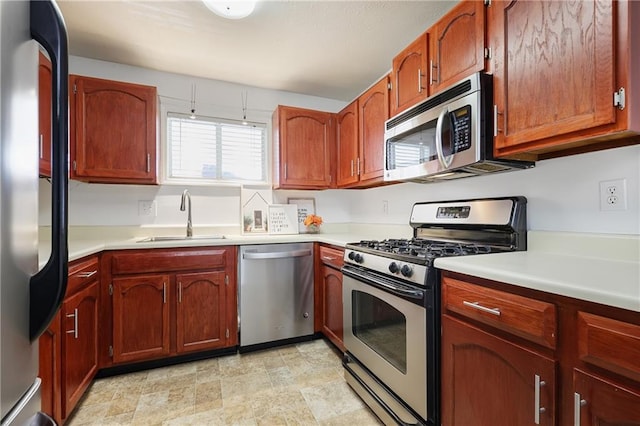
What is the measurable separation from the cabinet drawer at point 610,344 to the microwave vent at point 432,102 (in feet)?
3.54

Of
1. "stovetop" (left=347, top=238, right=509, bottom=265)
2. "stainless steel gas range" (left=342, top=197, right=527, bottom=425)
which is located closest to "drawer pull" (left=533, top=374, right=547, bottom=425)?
"stainless steel gas range" (left=342, top=197, right=527, bottom=425)

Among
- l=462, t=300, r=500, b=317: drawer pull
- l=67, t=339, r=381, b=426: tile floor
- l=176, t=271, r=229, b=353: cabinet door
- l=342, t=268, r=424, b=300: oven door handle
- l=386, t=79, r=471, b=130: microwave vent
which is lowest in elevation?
l=67, t=339, r=381, b=426: tile floor

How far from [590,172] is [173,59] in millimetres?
2796

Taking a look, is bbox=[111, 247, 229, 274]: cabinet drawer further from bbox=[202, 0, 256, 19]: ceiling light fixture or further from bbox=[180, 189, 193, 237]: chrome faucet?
bbox=[202, 0, 256, 19]: ceiling light fixture

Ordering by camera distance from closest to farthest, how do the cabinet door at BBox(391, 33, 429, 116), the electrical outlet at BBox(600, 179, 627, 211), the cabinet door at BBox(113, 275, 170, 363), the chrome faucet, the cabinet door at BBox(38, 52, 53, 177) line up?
the electrical outlet at BBox(600, 179, 627, 211) < the cabinet door at BBox(38, 52, 53, 177) < the cabinet door at BBox(391, 33, 429, 116) < the cabinet door at BBox(113, 275, 170, 363) < the chrome faucet

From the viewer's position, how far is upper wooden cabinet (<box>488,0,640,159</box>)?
0.96m

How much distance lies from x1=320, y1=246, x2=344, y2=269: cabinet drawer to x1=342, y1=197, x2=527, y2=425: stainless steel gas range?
0.74 feet

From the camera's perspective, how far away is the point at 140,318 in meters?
2.08

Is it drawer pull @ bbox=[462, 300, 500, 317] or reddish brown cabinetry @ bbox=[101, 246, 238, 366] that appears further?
reddish brown cabinetry @ bbox=[101, 246, 238, 366]

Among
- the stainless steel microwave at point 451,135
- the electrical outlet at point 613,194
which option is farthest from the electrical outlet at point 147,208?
the electrical outlet at point 613,194

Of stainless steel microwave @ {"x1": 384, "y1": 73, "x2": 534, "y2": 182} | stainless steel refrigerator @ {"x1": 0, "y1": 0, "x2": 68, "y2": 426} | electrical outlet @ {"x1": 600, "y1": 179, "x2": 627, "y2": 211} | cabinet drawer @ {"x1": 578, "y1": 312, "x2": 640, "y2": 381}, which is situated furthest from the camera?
stainless steel microwave @ {"x1": 384, "y1": 73, "x2": 534, "y2": 182}

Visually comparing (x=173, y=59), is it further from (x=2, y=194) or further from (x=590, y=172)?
(x=590, y=172)

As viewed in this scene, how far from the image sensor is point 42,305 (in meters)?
0.54

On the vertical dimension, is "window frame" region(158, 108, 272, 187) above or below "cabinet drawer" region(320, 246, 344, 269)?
above
